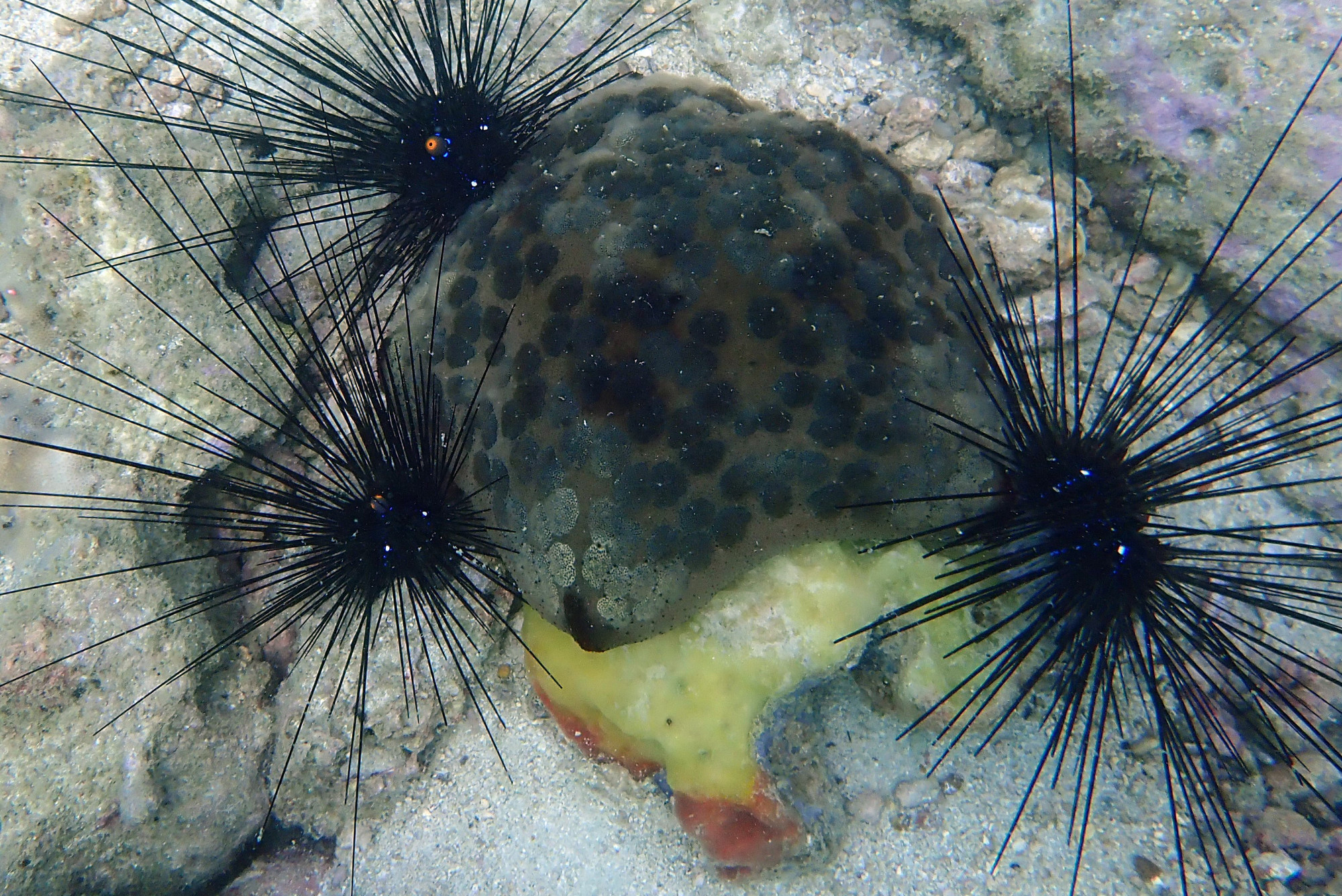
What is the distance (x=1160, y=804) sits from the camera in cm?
333

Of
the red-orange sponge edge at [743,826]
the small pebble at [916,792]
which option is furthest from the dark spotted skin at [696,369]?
the small pebble at [916,792]

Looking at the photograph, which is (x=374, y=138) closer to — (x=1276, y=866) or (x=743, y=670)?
(x=743, y=670)

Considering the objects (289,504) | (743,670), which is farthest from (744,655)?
(289,504)

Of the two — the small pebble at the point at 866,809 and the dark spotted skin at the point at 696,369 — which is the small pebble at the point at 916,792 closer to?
the small pebble at the point at 866,809

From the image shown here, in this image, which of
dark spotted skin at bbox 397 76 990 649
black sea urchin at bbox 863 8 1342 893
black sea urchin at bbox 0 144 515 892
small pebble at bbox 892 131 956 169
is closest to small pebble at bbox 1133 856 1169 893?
black sea urchin at bbox 863 8 1342 893

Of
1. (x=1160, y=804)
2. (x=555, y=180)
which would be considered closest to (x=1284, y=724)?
(x=1160, y=804)

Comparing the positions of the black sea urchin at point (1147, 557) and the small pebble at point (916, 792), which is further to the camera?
the small pebble at point (916, 792)

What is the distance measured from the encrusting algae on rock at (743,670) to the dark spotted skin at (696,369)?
17 centimetres

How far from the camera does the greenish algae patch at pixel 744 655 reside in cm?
293

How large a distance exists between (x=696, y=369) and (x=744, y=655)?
1.25 metres

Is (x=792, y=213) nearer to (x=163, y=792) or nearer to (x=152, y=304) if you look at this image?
(x=152, y=304)

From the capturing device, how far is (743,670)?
2939 millimetres

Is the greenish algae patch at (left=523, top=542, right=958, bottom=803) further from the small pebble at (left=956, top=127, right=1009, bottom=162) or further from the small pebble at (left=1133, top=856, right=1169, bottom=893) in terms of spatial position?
the small pebble at (left=956, top=127, right=1009, bottom=162)

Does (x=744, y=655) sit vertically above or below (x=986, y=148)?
below
